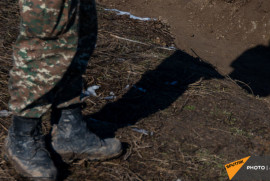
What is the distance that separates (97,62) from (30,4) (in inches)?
73.2

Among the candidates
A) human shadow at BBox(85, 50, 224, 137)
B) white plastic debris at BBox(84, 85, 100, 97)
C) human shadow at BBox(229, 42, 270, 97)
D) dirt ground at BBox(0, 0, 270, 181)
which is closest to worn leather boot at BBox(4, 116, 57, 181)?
dirt ground at BBox(0, 0, 270, 181)

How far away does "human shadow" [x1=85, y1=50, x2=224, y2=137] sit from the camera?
2.47 meters

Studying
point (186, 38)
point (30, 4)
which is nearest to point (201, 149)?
point (30, 4)

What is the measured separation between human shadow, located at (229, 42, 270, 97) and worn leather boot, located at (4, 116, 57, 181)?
2.89 m

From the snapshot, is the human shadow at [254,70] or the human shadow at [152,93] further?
the human shadow at [254,70]

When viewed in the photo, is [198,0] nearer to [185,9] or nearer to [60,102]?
[185,9]

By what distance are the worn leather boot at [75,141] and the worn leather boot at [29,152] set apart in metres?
0.12

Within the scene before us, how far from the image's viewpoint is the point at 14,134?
176 centimetres

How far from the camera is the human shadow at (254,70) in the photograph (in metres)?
4.42
